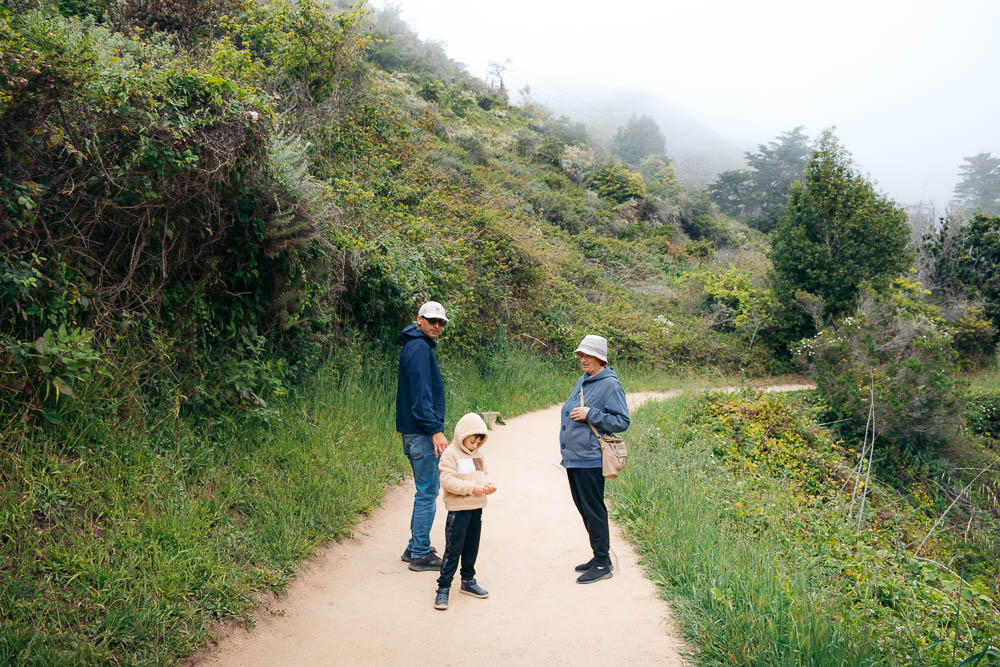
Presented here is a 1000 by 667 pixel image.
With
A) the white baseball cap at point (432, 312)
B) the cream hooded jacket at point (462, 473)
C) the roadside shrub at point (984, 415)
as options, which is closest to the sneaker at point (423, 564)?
the cream hooded jacket at point (462, 473)

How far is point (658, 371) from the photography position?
Result: 17531 millimetres

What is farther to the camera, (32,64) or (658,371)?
(658,371)

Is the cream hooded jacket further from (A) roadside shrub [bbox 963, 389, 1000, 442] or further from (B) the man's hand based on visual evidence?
(A) roadside shrub [bbox 963, 389, 1000, 442]

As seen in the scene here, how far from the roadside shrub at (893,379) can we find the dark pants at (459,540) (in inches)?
355

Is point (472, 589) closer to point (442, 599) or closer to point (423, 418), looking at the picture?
point (442, 599)

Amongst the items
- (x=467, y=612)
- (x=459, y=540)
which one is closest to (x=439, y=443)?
(x=459, y=540)

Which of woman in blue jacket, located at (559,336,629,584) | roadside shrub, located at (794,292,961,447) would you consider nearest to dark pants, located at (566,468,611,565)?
woman in blue jacket, located at (559,336,629,584)

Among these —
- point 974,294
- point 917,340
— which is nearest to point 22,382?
point 917,340

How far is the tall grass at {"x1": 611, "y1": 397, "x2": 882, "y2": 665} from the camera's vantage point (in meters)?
3.45

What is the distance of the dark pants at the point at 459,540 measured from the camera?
4230mm

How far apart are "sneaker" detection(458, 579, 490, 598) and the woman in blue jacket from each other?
33.1 inches

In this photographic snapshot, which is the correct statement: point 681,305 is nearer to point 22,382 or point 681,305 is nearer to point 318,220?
point 318,220

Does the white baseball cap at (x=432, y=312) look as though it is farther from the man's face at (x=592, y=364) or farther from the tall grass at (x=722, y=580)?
the tall grass at (x=722, y=580)

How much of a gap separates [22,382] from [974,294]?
28.1m
